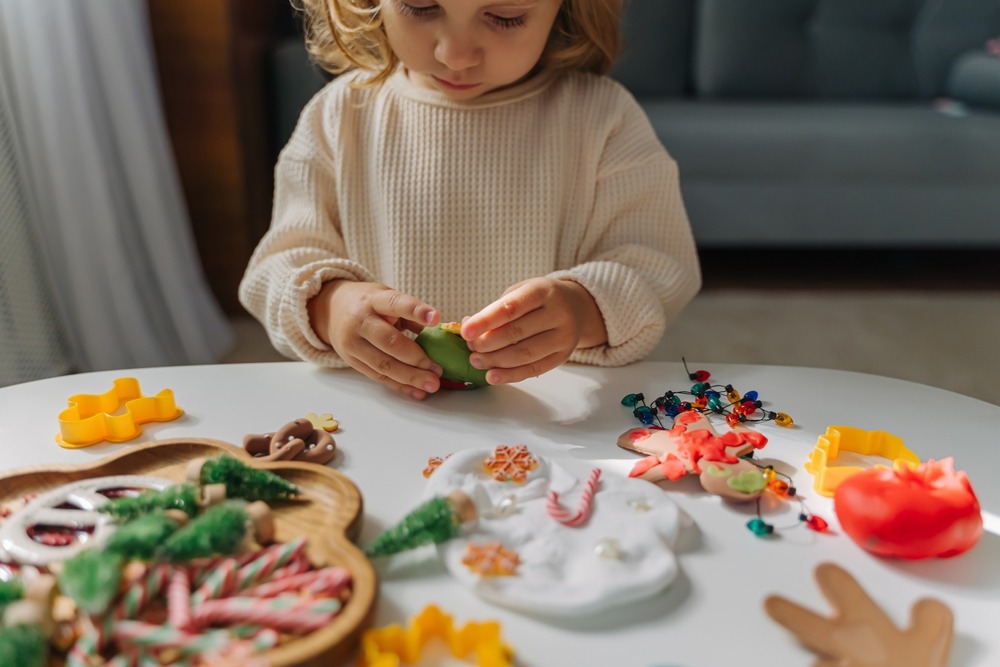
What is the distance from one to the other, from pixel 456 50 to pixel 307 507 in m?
0.47

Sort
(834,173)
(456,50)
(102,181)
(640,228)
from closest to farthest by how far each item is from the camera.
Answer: (456,50) < (640,228) < (102,181) < (834,173)

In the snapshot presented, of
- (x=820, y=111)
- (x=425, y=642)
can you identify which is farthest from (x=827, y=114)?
(x=425, y=642)

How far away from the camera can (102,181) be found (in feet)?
5.28

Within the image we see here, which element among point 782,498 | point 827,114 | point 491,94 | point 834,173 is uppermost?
point 491,94

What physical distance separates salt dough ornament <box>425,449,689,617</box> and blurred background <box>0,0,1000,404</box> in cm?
122

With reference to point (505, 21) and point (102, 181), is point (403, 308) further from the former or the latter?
point (102, 181)

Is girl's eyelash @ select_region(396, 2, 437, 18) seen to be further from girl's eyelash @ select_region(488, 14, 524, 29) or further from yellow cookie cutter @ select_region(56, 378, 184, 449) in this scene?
yellow cookie cutter @ select_region(56, 378, 184, 449)

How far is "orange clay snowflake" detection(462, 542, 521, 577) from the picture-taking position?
1.60ft

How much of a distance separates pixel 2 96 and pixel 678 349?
1366 millimetres

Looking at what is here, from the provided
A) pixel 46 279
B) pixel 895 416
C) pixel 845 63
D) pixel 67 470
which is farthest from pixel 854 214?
pixel 67 470

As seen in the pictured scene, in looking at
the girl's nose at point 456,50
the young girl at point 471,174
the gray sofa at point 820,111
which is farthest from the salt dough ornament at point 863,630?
the gray sofa at point 820,111

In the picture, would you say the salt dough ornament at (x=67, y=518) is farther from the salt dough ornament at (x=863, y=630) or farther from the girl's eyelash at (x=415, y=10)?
the girl's eyelash at (x=415, y=10)

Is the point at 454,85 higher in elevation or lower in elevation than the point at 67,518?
higher

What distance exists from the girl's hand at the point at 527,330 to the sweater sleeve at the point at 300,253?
0.51 ft
